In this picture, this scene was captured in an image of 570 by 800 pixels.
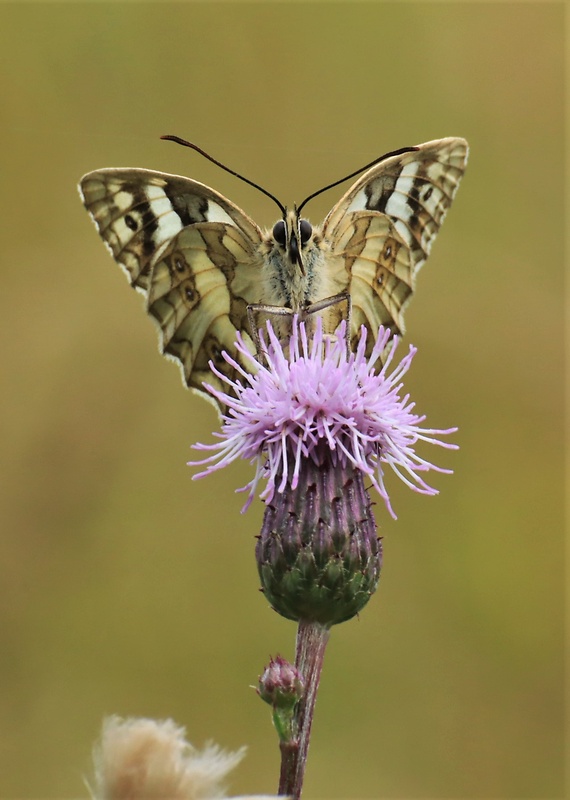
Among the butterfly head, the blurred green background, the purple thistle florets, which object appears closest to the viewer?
the purple thistle florets

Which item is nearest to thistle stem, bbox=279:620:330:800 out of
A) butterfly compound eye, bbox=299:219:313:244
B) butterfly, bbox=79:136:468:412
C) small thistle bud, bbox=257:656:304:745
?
small thistle bud, bbox=257:656:304:745

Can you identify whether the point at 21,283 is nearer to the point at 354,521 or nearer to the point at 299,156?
the point at 299,156

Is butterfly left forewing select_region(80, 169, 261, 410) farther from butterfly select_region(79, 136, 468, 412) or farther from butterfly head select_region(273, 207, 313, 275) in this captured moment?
butterfly head select_region(273, 207, 313, 275)

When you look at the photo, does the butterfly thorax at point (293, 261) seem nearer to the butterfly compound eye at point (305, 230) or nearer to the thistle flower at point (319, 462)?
the butterfly compound eye at point (305, 230)

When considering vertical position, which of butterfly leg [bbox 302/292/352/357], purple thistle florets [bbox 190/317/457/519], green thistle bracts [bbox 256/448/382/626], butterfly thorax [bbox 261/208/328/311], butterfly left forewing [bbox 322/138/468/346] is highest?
butterfly left forewing [bbox 322/138/468/346]

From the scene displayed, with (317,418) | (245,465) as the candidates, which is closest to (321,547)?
(317,418)

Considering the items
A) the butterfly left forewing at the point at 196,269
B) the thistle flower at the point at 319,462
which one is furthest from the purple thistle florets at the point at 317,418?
the butterfly left forewing at the point at 196,269

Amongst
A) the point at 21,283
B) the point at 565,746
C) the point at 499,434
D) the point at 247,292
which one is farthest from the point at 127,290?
the point at 565,746
